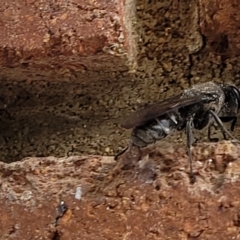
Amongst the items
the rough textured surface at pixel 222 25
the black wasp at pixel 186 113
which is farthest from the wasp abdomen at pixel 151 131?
the rough textured surface at pixel 222 25

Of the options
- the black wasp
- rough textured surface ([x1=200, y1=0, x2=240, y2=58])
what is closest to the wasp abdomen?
the black wasp

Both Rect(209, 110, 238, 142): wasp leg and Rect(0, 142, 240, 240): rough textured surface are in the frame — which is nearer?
Rect(0, 142, 240, 240): rough textured surface

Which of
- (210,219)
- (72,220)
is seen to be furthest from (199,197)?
(72,220)

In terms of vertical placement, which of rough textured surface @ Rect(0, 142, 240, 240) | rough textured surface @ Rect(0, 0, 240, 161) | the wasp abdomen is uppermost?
rough textured surface @ Rect(0, 0, 240, 161)

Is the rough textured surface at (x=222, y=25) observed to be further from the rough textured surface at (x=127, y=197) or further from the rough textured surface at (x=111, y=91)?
the rough textured surface at (x=127, y=197)

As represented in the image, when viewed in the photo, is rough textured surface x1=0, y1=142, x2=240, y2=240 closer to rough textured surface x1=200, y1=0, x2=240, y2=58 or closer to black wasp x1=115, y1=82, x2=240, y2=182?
black wasp x1=115, y1=82, x2=240, y2=182

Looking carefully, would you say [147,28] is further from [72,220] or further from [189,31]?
[72,220]
